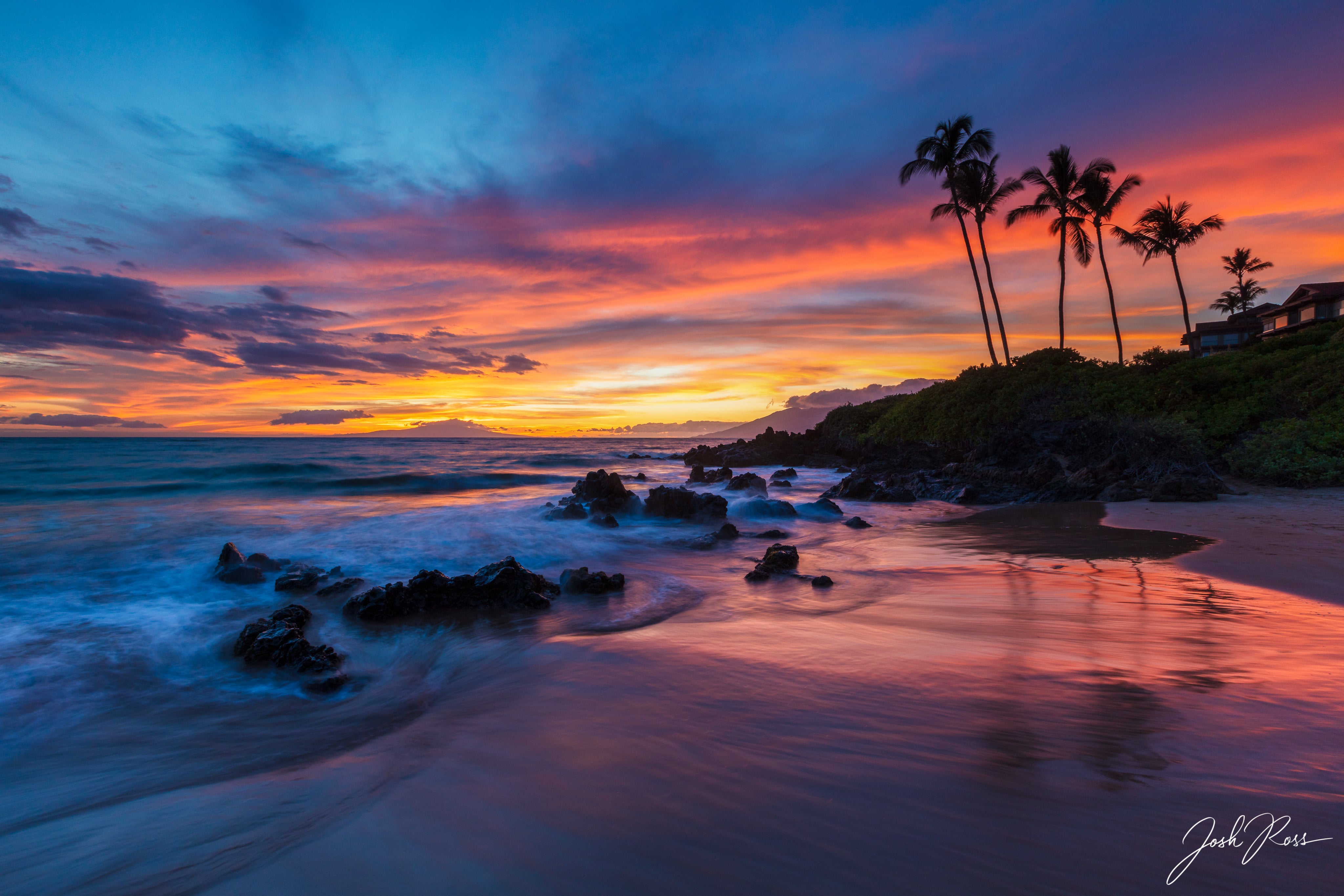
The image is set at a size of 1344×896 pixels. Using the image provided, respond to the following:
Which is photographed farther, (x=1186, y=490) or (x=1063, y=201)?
(x=1063, y=201)

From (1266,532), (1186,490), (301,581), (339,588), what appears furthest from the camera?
(1186,490)

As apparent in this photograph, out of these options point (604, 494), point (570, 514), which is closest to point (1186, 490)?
point (604, 494)

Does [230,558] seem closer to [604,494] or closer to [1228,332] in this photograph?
[604,494]

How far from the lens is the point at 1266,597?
4.96 meters

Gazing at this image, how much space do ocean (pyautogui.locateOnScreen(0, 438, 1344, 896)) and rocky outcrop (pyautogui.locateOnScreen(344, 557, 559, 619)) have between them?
0.26 metres

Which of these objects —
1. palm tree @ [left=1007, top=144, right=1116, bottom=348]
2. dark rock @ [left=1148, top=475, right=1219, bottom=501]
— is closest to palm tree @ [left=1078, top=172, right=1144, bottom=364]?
palm tree @ [left=1007, top=144, right=1116, bottom=348]

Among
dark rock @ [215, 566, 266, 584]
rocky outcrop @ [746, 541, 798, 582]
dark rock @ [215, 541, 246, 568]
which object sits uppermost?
dark rock @ [215, 541, 246, 568]

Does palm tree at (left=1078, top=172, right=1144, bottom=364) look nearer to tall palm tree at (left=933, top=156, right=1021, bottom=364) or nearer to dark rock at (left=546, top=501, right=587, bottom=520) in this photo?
tall palm tree at (left=933, top=156, right=1021, bottom=364)

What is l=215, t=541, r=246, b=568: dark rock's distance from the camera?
8008mm

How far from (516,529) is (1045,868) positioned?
11269 mm

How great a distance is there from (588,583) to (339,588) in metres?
3.35
